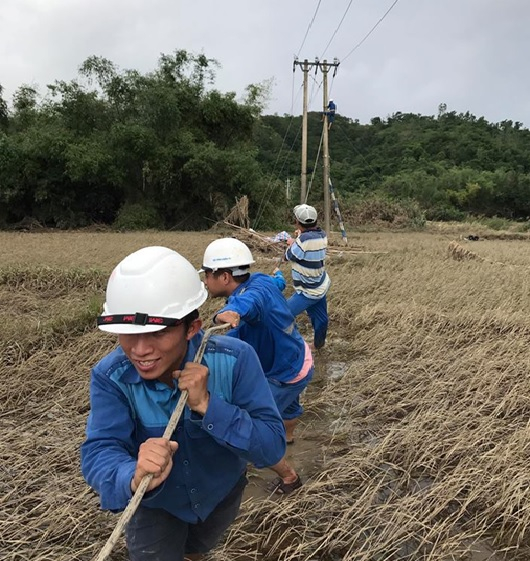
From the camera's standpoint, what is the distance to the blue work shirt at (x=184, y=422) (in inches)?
49.4

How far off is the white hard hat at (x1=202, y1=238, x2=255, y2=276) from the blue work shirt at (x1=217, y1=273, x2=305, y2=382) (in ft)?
0.33

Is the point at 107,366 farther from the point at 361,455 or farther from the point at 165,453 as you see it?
the point at 361,455

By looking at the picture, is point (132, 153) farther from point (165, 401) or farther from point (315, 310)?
point (165, 401)

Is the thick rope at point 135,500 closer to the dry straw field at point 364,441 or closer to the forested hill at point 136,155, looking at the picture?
the dry straw field at point 364,441

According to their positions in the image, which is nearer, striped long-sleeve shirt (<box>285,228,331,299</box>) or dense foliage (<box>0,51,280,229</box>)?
striped long-sleeve shirt (<box>285,228,331,299</box>)

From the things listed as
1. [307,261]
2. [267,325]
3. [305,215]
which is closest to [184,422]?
[267,325]

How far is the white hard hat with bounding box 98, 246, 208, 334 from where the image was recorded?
1256 millimetres

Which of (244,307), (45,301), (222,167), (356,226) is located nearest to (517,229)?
(356,226)

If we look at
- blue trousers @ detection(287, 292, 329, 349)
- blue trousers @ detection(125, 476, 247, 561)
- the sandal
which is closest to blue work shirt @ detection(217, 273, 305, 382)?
the sandal

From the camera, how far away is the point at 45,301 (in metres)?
5.92

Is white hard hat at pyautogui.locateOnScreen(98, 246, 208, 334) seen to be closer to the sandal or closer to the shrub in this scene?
the sandal

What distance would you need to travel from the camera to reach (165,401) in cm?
133

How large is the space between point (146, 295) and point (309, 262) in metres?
3.16

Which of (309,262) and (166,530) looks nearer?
(166,530)
